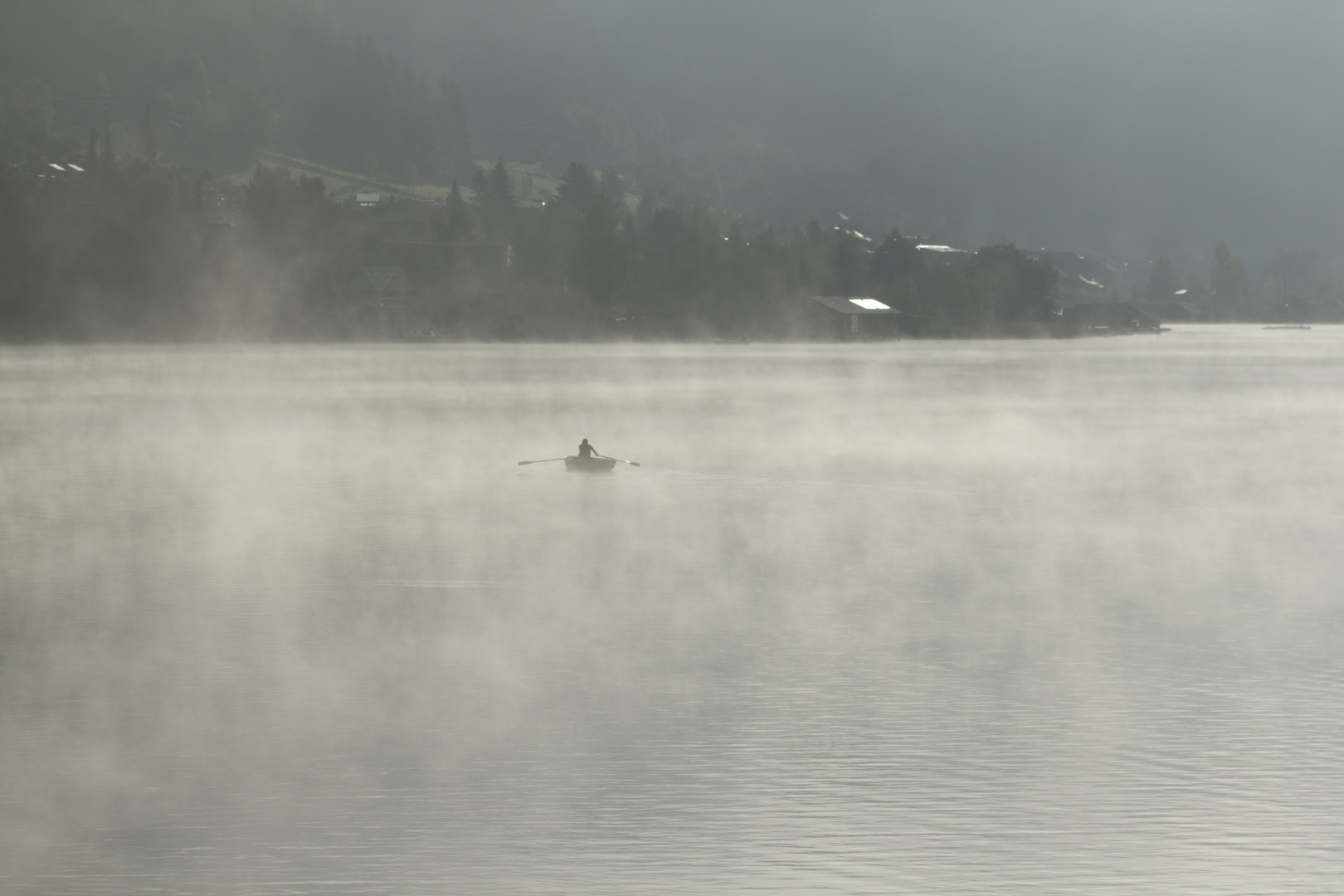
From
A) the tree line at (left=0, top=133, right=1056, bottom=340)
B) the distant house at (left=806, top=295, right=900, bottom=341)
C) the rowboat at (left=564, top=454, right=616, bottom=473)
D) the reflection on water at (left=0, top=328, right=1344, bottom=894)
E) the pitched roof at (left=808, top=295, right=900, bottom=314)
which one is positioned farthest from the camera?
the pitched roof at (left=808, top=295, right=900, bottom=314)

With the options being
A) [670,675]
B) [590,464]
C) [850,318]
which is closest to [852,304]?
[850,318]

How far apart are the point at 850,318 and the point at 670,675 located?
142m

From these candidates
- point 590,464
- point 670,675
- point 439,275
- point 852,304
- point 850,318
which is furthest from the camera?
point 852,304

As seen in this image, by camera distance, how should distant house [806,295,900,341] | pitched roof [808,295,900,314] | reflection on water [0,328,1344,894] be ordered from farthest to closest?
pitched roof [808,295,900,314]
distant house [806,295,900,341]
reflection on water [0,328,1344,894]

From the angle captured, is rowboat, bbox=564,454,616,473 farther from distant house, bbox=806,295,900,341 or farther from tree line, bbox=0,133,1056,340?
distant house, bbox=806,295,900,341

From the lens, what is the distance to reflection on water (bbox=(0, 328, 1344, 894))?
7977 mm

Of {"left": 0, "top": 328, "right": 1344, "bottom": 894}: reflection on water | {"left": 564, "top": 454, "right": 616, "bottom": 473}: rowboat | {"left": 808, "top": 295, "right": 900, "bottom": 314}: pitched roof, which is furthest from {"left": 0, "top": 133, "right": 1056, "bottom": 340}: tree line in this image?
{"left": 564, "top": 454, "right": 616, "bottom": 473}: rowboat

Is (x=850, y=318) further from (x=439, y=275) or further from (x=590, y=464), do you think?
A: (x=590, y=464)

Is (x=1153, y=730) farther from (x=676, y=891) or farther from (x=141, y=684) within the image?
(x=141, y=684)

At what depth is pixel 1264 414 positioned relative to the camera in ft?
149

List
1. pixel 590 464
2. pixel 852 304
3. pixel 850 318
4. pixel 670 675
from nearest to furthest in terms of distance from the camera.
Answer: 1. pixel 670 675
2. pixel 590 464
3. pixel 850 318
4. pixel 852 304

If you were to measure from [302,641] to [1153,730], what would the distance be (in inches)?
299

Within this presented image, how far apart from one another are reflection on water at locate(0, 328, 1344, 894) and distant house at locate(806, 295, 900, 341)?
396 feet

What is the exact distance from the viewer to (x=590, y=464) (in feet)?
90.6
